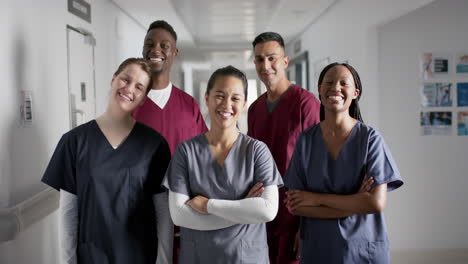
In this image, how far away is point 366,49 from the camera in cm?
383

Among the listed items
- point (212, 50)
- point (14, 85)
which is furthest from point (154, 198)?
point (212, 50)

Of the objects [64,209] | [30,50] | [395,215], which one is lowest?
[395,215]

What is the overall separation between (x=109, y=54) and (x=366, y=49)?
2.48 m

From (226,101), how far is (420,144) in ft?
9.45

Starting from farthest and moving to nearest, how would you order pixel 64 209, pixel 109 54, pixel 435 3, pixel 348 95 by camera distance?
pixel 109 54 < pixel 435 3 < pixel 348 95 < pixel 64 209

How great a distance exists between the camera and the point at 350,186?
1604mm

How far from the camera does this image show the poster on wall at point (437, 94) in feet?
12.3

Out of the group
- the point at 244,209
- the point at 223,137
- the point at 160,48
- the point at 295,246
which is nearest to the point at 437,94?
the point at 295,246

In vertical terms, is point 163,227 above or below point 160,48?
below

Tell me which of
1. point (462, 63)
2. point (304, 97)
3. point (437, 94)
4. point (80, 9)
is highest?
point (80, 9)

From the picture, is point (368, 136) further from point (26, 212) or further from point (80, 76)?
point (80, 76)

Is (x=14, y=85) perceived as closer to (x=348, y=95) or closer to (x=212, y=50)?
(x=348, y=95)

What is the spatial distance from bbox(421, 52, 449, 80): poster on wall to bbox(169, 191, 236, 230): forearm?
2.99 meters

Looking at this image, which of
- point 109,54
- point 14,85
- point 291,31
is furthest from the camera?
point 291,31
